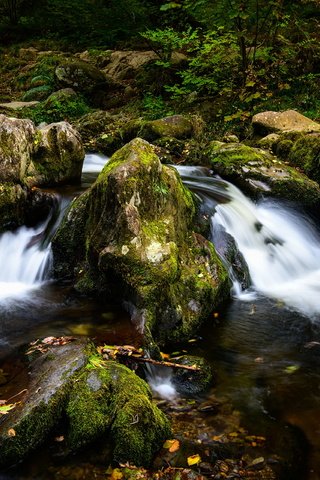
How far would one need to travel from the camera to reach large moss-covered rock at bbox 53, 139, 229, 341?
15.0ft

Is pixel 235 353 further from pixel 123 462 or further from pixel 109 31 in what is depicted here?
pixel 109 31

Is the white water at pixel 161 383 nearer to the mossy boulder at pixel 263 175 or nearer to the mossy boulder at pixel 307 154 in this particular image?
the mossy boulder at pixel 263 175

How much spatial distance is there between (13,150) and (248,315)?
4.05 metres

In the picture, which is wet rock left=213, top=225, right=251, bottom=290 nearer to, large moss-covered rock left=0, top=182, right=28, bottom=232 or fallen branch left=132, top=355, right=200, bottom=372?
fallen branch left=132, top=355, right=200, bottom=372

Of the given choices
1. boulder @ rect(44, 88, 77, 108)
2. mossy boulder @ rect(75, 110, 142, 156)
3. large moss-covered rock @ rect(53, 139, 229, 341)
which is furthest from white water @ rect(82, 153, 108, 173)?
boulder @ rect(44, 88, 77, 108)

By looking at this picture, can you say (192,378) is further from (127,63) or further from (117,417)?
(127,63)

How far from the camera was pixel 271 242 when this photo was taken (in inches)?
279

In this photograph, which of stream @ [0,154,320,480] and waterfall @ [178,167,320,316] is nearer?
stream @ [0,154,320,480]

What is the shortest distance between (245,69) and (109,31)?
9.66 metres

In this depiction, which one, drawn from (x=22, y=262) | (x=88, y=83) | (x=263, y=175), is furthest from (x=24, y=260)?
(x=88, y=83)

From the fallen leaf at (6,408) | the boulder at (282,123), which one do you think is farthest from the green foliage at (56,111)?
the fallen leaf at (6,408)

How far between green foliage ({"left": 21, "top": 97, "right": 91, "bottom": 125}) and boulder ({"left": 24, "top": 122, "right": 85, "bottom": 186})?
6.77m

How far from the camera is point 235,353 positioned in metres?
4.56

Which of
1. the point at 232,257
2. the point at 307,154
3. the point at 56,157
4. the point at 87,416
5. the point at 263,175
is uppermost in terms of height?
the point at 307,154
